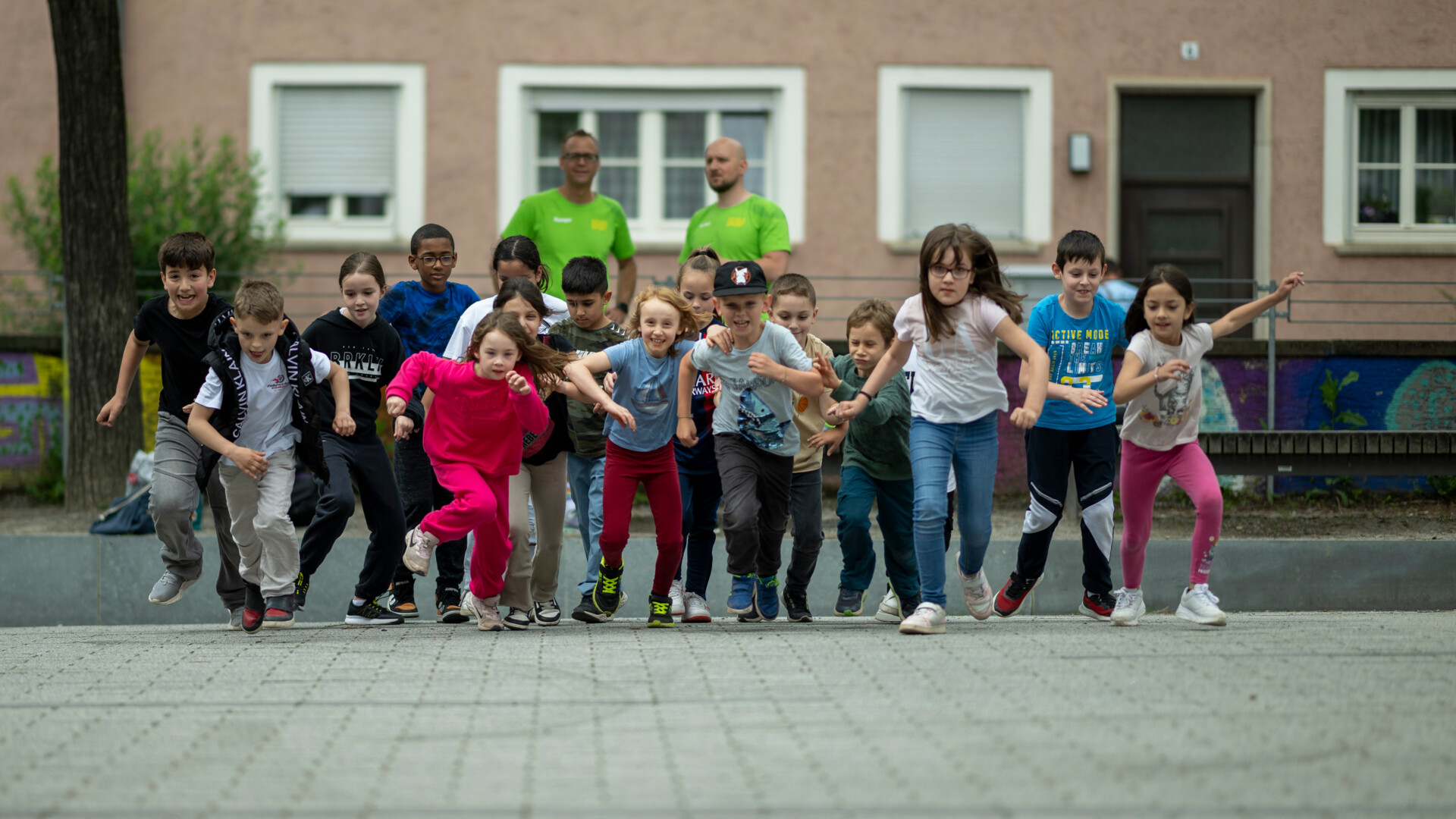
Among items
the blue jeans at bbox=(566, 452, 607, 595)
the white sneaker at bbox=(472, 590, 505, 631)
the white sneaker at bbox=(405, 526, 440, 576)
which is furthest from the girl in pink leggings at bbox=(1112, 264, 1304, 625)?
the white sneaker at bbox=(405, 526, 440, 576)

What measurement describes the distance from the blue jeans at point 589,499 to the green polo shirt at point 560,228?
4.76ft

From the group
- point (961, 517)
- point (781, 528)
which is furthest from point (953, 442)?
point (781, 528)

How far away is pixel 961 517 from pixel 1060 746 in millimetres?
2682

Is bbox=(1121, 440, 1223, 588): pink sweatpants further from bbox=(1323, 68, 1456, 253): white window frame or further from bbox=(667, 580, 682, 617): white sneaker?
bbox=(1323, 68, 1456, 253): white window frame

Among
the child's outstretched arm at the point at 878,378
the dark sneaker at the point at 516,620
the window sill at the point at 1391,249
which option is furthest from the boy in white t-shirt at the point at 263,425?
the window sill at the point at 1391,249

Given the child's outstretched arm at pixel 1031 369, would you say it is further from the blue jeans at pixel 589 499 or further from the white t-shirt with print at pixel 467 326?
the white t-shirt with print at pixel 467 326

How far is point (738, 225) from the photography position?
8.45 metres

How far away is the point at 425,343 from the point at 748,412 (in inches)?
79.0

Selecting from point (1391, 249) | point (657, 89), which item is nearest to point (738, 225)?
point (657, 89)

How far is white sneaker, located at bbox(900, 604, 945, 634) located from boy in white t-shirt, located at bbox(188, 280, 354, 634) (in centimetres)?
271

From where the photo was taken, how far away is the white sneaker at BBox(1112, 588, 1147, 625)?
6652 millimetres

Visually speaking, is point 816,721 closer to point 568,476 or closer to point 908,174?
point 568,476

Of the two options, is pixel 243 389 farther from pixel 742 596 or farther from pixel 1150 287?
pixel 1150 287

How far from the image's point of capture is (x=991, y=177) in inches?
609
